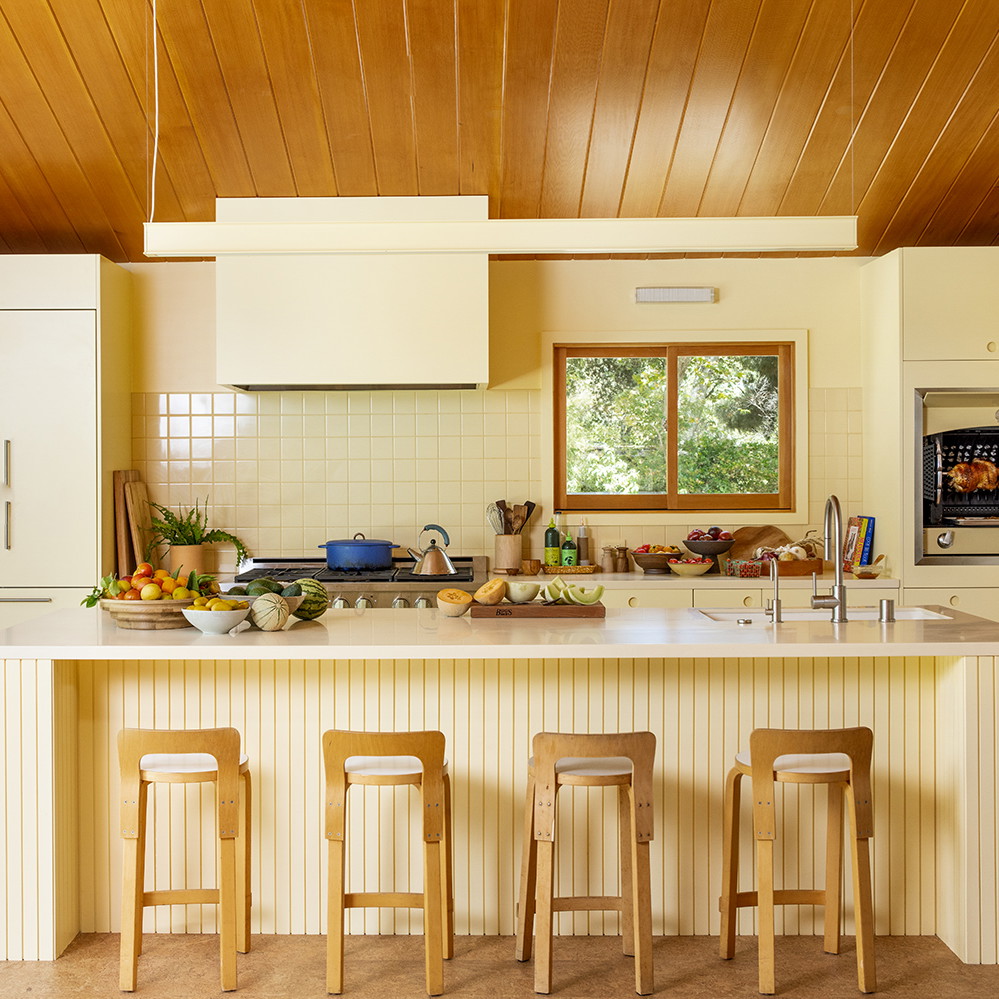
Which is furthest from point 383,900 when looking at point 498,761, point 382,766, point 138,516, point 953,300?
point 953,300

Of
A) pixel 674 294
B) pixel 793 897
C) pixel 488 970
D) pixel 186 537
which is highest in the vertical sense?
pixel 674 294

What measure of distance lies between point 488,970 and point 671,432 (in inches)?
123

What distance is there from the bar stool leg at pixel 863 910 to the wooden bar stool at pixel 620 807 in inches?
21.6

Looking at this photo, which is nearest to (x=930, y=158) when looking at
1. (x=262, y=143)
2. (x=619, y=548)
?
(x=619, y=548)

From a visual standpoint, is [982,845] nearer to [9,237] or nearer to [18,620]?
[18,620]

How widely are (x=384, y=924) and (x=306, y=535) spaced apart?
2525 mm

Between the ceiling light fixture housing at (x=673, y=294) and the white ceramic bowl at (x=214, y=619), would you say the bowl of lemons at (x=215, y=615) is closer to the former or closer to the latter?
the white ceramic bowl at (x=214, y=619)

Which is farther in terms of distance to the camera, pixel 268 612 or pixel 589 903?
pixel 268 612

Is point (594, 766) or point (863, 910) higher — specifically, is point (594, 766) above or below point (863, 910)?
above

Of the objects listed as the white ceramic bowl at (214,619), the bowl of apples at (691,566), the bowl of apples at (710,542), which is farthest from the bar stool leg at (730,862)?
the bowl of apples at (710,542)

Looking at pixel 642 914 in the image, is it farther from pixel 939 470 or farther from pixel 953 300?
pixel 953 300

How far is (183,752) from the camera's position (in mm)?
2561

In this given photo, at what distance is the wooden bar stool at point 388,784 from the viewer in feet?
8.28

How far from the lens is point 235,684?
299 cm
